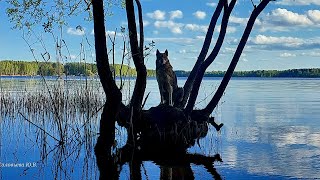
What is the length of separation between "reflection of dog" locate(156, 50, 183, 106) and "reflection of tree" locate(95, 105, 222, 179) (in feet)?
4.28

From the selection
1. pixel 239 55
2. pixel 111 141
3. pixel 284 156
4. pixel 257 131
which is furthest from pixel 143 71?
pixel 257 131

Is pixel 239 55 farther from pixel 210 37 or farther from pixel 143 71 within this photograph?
pixel 143 71

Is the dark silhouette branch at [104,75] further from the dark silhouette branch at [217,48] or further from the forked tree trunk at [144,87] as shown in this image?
the dark silhouette branch at [217,48]


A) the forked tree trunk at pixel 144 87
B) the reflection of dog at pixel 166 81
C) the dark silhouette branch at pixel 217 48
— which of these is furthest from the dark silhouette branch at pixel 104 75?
the reflection of dog at pixel 166 81

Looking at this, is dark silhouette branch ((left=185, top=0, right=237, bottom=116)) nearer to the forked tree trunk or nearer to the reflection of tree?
the forked tree trunk

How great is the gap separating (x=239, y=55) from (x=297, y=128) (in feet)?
17.1

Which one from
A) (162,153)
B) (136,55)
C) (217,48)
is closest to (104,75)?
(136,55)

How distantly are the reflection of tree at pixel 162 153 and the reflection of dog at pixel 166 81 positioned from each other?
1.31 m

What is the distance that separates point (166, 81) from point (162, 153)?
302cm

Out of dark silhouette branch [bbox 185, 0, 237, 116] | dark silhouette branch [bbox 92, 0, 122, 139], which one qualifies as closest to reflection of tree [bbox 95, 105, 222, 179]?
dark silhouette branch [bbox 92, 0, 122, 139]

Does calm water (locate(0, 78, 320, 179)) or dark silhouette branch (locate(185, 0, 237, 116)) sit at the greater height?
dark silhouette branch (locate(185, 0, 237, 116))

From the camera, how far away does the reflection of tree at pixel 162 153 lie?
8.76m

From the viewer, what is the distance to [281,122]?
1694 cm

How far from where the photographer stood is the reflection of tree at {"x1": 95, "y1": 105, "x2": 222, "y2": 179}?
8758mm
